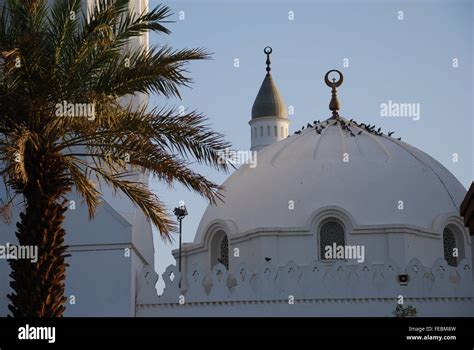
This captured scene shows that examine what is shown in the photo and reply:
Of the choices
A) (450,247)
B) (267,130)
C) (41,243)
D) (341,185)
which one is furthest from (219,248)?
(267,130)

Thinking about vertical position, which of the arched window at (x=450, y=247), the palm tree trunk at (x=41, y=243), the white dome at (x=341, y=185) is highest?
the white dome at (x=341, y=185)

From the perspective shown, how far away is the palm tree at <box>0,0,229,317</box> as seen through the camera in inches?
596

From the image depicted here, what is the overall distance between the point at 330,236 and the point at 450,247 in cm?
390

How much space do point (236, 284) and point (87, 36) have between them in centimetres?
1248

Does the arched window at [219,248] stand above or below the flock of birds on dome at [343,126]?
below

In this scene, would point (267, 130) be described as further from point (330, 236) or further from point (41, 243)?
point (41, 243)

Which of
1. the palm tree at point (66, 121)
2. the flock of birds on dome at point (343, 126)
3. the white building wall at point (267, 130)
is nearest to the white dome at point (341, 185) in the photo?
the flock of birds on dome at point (343, 126)

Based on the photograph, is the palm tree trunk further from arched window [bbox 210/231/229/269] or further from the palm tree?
arched window [bbox 210/231/229/269]

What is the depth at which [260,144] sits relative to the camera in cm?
5488

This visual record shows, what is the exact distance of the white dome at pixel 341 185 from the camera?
101ft

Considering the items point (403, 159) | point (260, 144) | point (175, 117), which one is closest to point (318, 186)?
point (403, 159)

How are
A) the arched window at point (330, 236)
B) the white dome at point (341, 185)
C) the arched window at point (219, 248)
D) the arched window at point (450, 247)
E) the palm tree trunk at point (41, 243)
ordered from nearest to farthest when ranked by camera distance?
the palm tree trunk at point (41, 243) → the arched window at point (330, 236) → the white dome at point (341, 185) → the arched window at point (450, 247) → the arched window at point (219, 248)

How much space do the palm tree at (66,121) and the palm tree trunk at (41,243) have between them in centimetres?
1

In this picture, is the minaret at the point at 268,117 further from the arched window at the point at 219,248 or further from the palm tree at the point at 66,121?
the palm tree at the point at 66,121
